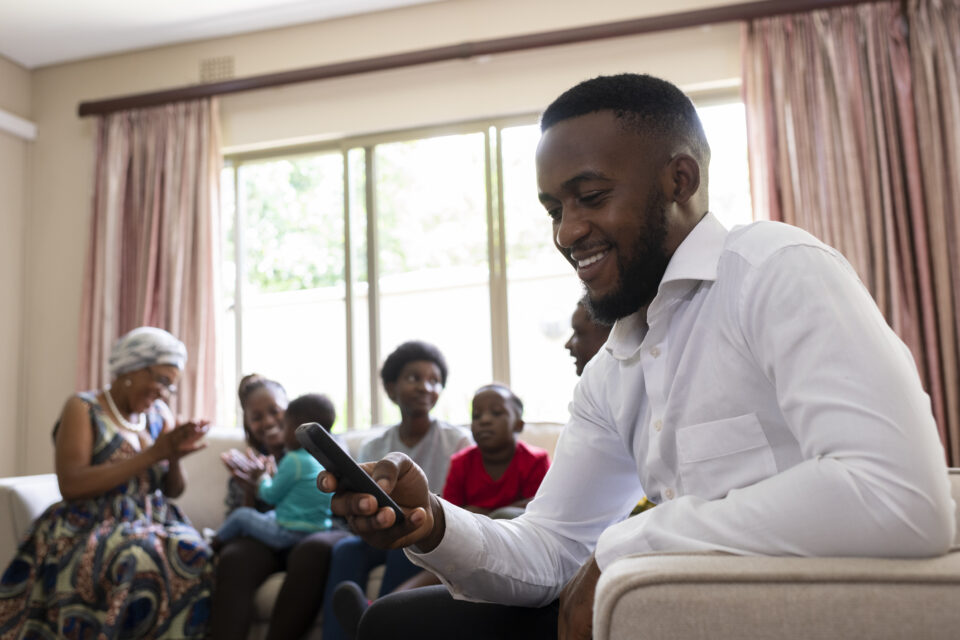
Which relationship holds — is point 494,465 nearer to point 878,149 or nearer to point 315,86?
point 878,149

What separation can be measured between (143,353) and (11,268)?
2.54 m

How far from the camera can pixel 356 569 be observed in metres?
2.67

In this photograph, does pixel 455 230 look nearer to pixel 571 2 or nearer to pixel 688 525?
pixel 571 2

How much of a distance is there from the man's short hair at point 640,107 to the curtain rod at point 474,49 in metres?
3.04

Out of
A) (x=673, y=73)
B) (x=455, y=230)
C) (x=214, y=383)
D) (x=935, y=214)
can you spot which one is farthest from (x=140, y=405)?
(x=935, y=214)

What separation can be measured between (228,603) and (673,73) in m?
3.03

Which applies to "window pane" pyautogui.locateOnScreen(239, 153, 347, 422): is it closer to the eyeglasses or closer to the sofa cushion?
the eyeglasses

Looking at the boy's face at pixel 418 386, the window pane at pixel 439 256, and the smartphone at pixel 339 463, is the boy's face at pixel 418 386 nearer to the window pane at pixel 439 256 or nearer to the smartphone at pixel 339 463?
the window pane at pixel 439 256

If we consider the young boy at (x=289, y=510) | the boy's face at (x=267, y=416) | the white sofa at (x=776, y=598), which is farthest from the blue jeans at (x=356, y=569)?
the white sofa at (x=776, y=598)

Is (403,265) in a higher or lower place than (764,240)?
higher

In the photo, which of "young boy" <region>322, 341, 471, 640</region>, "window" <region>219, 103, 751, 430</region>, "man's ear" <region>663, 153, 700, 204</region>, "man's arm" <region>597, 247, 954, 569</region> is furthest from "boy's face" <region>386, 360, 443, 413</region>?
"man's arm" <region>597, 247, 954, 569</region>

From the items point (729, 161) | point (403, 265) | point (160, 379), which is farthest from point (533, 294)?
point (160, 379)

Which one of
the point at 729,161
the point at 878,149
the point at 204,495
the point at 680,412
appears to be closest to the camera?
the point at 680,412

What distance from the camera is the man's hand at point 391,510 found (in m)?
1.05
